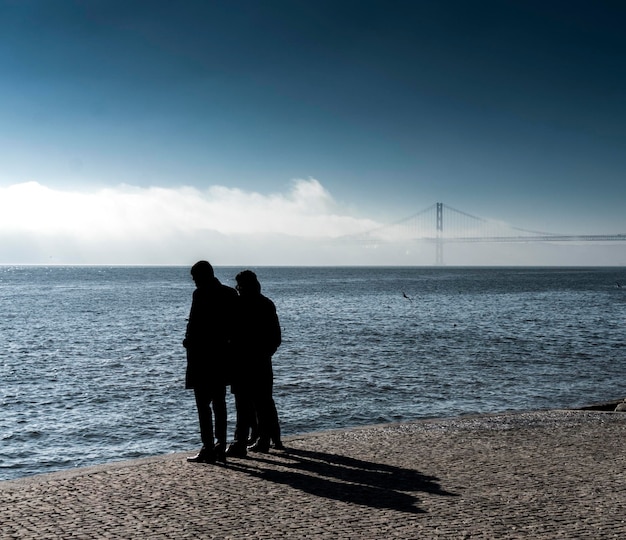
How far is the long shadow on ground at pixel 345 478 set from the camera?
17.9 feet

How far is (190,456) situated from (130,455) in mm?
3386

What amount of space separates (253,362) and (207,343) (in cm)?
70

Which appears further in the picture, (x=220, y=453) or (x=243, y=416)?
(x=243, y=416)

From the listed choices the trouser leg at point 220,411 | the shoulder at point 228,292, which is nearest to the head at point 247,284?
the shoulder at point 228,292

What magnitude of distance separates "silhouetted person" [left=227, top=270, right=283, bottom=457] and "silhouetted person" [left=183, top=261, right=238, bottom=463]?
0.29 meters

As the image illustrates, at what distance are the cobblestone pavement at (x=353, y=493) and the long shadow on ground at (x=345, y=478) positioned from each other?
2 centimetres

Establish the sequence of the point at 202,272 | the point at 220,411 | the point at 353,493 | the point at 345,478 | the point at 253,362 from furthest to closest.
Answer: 1. the point at 253,362
2. the point at 220,411
3. the point at 202,272
4. the point at 345,478
5. the point at 353,493

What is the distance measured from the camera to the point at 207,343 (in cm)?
673

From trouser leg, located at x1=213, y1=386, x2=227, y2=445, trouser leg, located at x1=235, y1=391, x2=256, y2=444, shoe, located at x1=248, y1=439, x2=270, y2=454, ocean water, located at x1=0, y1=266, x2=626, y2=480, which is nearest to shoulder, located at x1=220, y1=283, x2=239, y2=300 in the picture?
trouser leg, located at x1=213, y1=386, x2=227, y2=445

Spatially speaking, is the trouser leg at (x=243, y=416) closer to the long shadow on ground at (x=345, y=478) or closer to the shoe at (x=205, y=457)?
the long shadow on ground at (x=345, y=478)

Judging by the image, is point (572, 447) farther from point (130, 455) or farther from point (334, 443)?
point (130, 455)

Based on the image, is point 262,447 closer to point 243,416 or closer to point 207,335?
point 243,416

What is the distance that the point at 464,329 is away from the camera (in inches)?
1282

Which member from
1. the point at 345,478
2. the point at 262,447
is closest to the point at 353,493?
the point at 345,478
